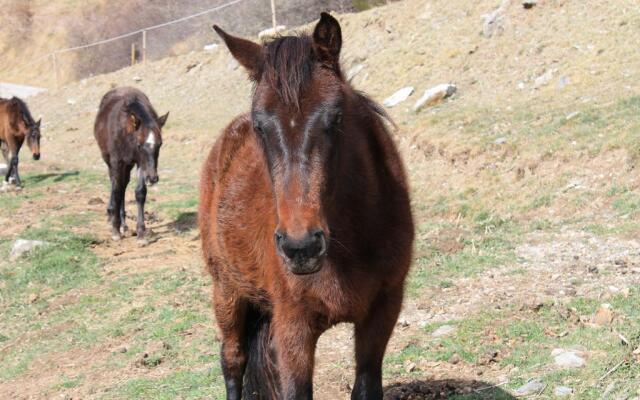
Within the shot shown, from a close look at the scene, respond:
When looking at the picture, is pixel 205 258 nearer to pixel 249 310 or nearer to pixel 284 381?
pixel 249 310

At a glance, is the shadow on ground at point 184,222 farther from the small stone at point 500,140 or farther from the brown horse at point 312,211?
the brown horse at point 312,211

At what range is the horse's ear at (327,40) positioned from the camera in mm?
3328

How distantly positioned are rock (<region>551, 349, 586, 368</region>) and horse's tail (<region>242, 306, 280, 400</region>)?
1847 mm

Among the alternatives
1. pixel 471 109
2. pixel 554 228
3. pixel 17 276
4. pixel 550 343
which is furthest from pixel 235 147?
pixel 471 109

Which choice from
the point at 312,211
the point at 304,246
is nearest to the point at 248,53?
the point at 312,211

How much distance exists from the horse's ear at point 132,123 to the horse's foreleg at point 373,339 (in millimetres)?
8557

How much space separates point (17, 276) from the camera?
9828 millimetres

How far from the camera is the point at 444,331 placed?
5734 millimetres

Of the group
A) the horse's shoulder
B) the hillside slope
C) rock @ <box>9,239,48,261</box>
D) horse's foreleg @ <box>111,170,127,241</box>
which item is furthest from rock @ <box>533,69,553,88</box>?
the horse's shoulder

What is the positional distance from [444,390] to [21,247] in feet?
25.2

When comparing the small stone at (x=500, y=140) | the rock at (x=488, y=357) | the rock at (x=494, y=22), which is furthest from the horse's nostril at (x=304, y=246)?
the rock at (x=494, y=22)

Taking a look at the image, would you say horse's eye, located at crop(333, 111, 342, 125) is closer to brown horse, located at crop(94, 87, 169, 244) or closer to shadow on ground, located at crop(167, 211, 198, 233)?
brown horse, located at crop(94, 87, 169, 244)

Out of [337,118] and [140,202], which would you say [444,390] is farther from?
[140,202]

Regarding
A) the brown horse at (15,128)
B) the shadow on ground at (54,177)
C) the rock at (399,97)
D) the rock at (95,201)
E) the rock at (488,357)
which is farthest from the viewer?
the brown horse at (15,128)
